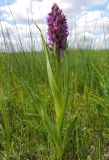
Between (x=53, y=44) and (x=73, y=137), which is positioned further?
(x=73, y=137)

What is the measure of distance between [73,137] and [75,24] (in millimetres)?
2457

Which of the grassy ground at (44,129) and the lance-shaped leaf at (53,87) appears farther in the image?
the grassy ground at (44,129)

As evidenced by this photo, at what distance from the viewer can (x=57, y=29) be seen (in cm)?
167

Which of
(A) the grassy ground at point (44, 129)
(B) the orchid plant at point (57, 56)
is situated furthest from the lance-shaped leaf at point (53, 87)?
(A) the grassy ground at point (44, 129)

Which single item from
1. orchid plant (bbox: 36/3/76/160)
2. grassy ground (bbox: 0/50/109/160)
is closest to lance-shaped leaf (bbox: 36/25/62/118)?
orchid plant (bbox: 36/3/76/160)

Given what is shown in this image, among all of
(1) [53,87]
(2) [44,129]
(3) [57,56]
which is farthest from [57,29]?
(2) [44,129]

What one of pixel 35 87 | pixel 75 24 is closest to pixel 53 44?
pixel 35 87

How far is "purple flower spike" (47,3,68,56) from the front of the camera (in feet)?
5.50

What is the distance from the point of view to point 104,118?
2229 mm

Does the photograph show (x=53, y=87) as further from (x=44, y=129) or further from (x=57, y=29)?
(x=44, y=129)

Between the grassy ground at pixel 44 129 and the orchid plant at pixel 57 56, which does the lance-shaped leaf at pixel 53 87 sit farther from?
the grassy ground at pixel 44 129

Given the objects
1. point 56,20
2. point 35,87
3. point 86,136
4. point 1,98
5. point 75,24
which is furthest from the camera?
point 75,24

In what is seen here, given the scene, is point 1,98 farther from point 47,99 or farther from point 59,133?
point 59,133

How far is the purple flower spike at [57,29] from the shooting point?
1676 millimetres
